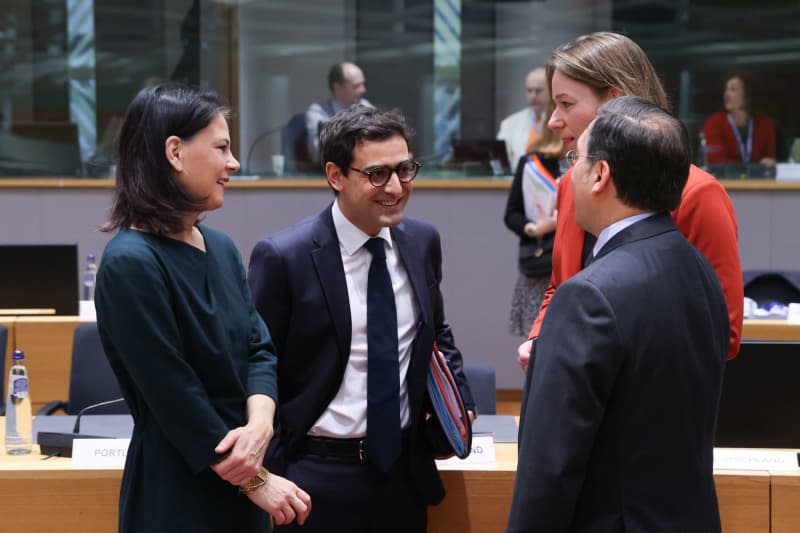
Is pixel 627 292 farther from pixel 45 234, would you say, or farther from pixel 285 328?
pixel 45 234

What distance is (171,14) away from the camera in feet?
25.8

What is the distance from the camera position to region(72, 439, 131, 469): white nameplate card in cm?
261

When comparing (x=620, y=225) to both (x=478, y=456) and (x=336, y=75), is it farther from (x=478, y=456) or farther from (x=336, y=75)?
(x=336, y=75)

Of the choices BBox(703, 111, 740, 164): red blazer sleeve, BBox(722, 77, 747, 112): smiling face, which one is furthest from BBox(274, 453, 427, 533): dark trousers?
BBox(722, 77, 747, 112): smiling face

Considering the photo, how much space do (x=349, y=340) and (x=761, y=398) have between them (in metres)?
0.99

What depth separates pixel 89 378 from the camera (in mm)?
3951

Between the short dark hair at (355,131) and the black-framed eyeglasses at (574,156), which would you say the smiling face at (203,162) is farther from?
the black-framed eyeglasses at (574,156)

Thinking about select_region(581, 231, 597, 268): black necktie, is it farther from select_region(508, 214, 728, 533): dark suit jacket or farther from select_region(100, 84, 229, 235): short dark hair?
select_region(100, 84, 229, 235): short dark hair

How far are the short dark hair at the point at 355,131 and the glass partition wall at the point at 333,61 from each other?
14.7ft

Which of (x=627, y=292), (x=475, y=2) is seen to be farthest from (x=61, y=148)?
(x=627, y=292)

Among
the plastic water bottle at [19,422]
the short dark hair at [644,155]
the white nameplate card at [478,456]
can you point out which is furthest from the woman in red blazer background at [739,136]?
the short dark hair at [644,155]

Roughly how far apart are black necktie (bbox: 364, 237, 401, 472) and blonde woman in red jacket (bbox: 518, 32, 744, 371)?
30 centimetres

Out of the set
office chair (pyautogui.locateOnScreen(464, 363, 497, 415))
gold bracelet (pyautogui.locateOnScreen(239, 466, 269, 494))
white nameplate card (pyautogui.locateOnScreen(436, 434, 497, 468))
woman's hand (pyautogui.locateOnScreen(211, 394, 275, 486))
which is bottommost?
office chair (pyautogui.locateOnScreen(464, 363, 497, 415))

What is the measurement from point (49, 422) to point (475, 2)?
6.49m
